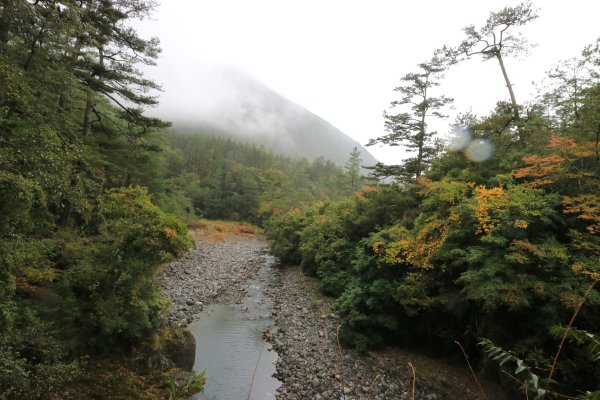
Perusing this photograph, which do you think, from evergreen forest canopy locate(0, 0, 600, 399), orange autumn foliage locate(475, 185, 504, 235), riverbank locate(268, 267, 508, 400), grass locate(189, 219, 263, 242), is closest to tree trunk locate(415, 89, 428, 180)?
evergreen forest canopy locate(0, 0, 600, 399)

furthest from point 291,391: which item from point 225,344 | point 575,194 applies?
point 575,194

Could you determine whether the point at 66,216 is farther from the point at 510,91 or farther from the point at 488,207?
the point at 510,91

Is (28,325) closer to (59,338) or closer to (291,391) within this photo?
(59,338)

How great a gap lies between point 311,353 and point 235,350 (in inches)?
124

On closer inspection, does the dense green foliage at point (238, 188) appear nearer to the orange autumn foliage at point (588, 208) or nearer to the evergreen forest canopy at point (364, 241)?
the evergreen forest canopy at point (364, 241)

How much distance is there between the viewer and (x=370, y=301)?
42.5ft

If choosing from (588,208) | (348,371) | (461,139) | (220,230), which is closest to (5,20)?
(348,371)

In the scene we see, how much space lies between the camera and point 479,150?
47.4 ft

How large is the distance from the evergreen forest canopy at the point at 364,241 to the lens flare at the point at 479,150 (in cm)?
13

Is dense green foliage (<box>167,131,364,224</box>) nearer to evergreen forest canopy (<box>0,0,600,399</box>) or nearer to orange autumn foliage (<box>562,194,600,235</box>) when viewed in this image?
evergreen forest canopy (<box>0,0,600,399</box>)

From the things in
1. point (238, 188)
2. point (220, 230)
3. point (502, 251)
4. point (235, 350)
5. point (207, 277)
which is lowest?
point (235, 350)

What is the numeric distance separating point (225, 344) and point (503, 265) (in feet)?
35.8

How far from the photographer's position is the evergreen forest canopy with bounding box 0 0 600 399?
6.52 metres

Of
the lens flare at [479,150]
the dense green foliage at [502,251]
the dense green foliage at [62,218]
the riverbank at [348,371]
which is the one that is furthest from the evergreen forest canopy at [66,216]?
the lens flare at [479,150]
